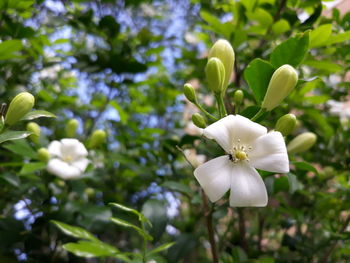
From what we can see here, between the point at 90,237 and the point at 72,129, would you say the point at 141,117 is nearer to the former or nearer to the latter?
the point at 72,129

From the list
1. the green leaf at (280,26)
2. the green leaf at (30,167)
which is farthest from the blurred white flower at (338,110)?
the green leaf at (30,167)

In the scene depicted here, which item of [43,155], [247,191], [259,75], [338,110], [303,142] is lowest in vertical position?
[338,110]

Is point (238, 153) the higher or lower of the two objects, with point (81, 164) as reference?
higher

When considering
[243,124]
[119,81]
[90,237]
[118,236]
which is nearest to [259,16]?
[243,124]

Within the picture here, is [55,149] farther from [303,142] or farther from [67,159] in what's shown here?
[303,142]

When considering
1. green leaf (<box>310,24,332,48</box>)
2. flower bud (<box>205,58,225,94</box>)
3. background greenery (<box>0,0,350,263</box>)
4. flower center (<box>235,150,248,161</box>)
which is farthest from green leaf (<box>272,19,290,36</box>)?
flower center (<box>235,150,248,161</box>)

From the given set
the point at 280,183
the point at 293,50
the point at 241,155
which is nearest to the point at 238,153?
the point at 241,155
